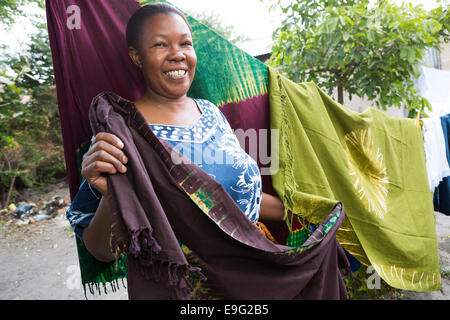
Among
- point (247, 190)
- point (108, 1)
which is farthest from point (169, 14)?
point (247, 190)

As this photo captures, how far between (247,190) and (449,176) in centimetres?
171

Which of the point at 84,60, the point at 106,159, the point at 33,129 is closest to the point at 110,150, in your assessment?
the point at 106,159

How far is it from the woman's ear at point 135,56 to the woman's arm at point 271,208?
2.55 ft

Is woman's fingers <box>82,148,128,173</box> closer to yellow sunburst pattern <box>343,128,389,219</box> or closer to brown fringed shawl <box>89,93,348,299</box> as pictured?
brown fringed shawl <box>89,93,348,299</box>

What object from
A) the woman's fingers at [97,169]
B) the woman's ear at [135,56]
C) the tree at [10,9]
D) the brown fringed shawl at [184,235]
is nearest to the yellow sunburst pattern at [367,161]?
the brown fringed shawl at [184,235]

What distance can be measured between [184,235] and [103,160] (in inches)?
13.4

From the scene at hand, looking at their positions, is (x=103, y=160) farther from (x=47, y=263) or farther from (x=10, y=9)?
(x=10, y=9)

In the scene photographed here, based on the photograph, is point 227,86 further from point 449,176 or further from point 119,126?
point 449,176

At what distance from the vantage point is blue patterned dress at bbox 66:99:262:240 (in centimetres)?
101

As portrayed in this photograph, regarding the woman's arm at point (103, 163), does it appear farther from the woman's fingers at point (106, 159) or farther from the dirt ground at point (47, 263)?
the dirt ground at point (47, 263)

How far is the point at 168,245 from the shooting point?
31.1 inches

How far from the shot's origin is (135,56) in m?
1.11

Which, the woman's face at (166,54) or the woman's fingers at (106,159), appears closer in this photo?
the woman's fingers at (106,159)

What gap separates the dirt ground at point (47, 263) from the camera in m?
3.01
